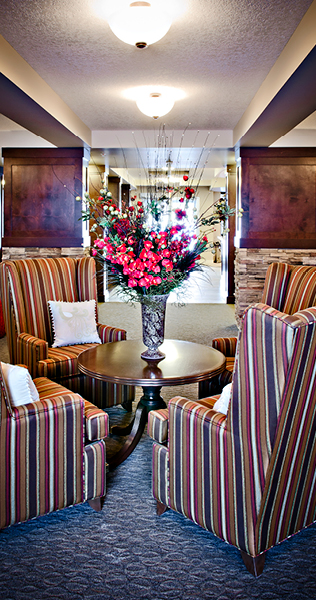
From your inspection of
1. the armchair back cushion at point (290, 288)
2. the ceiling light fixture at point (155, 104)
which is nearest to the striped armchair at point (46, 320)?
the armchair back cushion at point (290, 288)

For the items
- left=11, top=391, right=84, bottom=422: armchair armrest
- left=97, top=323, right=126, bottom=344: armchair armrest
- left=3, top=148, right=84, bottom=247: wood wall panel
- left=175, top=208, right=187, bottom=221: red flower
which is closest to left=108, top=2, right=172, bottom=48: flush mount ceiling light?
left=175, top=208, right=187, bottom=221: red flower

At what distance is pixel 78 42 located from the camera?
383 centimetres

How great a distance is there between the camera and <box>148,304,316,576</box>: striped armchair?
1.51 meters

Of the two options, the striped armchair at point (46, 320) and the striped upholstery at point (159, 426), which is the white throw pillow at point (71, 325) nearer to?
the striped armchair at point (46, 320)

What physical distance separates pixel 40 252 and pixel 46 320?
3.96 m

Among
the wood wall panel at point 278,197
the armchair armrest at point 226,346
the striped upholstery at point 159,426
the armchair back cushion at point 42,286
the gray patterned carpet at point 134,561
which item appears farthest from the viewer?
the wood wall panel at point 278,197

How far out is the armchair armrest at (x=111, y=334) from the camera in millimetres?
3526

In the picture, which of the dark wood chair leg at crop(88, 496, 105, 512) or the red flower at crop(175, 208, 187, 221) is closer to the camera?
the dark wood chair leg at crop(88, 496, 105, 512)

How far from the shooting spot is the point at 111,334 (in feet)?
11.7

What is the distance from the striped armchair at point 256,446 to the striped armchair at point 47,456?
0.36 meters

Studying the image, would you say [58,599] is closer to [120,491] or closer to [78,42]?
[120,491]

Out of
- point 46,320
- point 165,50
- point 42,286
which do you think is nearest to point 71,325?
point 46,320

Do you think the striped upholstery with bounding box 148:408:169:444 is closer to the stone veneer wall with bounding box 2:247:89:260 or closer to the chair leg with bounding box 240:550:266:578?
the chair leg with bounding box 240:550:266:578

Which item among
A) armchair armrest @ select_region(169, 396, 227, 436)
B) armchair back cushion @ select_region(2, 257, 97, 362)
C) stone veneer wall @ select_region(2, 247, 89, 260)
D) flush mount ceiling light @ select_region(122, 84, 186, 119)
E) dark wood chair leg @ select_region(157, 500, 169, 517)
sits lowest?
dark wood chair leg @ select_region(157, 500, 169, 517)
